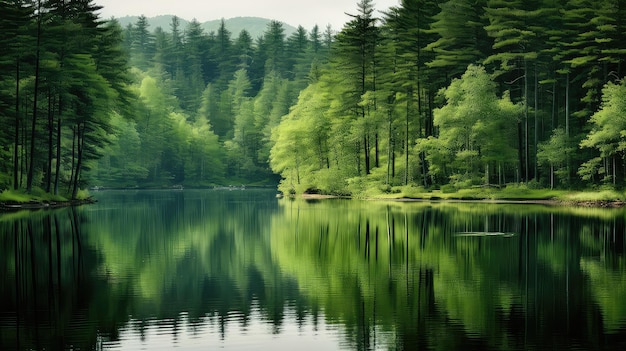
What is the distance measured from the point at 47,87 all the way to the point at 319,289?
40.8m

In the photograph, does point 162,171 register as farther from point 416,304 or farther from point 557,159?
point 416,304

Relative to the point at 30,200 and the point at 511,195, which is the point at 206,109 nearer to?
the point at 30,200

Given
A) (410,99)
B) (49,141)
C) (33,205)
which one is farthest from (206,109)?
(33,205)

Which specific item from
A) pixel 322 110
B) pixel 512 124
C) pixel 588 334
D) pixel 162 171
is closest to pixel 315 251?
pixel 588 334

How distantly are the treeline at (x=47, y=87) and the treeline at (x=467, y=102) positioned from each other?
22.6 m

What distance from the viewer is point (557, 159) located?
2192 inches

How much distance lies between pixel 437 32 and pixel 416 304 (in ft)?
190

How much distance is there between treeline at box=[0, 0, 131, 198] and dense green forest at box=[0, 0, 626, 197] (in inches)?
5.5

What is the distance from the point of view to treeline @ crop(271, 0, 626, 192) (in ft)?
185

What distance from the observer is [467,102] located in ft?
192

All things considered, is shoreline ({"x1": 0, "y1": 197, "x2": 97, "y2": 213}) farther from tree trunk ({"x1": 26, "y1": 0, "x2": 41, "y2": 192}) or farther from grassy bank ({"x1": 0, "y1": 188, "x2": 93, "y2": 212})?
tree trunk ({"x1": 26, "y1": 0, "x2": 41, "y2": 192})

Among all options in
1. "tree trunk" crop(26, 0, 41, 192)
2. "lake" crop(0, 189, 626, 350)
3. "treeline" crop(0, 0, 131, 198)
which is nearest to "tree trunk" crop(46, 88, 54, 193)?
"treeline" crop(0, 0, 131, 198)

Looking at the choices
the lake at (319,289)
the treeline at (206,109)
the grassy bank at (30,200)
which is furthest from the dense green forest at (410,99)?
the treeline at (206,109)

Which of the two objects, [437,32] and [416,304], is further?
[437,32]
